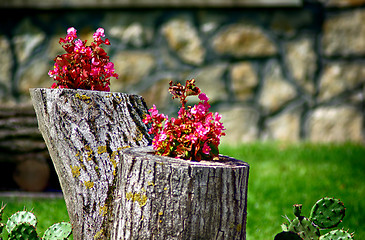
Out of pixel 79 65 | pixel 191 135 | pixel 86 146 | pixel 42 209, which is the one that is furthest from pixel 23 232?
pixel 42 209

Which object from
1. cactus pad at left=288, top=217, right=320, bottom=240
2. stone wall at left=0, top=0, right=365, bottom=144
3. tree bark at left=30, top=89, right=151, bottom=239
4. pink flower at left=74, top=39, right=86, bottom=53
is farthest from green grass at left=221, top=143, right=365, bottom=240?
pink flower at left=74, top=39, right=86, bottom=53

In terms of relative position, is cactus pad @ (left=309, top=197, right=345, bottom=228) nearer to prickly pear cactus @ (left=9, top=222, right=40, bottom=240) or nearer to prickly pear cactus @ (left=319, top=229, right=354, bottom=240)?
prickly pear cactus @ (left=319, top=229, right=354, bottom=240)

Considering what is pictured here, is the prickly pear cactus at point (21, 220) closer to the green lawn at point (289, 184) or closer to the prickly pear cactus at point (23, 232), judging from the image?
the prickly pear cactus at point (23, 232)

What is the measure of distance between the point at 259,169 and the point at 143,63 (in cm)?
190

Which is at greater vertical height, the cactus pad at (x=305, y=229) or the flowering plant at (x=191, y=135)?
the flowering plant at (x=191, y=135)

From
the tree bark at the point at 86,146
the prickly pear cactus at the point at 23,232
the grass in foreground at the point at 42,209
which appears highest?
the tree bark at the point at 86,146

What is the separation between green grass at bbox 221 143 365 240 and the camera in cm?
337

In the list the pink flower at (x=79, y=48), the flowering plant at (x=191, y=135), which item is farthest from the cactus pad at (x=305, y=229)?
the pink flower at (x=79, y=48)

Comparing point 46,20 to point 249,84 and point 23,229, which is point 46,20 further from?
point 23,229

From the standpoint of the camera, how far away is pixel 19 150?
394 centimetres

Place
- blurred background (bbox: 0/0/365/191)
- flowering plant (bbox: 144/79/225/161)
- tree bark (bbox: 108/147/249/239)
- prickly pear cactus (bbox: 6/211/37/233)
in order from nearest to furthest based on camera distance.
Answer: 1. tree bark (bbox: 108/147/249/239)
2. flowering plant (bbox: 144/79/225/161)
3. prickly pear cactus (bbox: 6/211/37/233)
4. blurred background (bbox: 0/0/365/191)

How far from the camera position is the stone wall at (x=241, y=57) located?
4918mm

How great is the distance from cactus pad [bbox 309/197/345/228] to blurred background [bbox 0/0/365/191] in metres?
2.60

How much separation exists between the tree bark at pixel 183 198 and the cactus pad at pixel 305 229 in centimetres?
48
